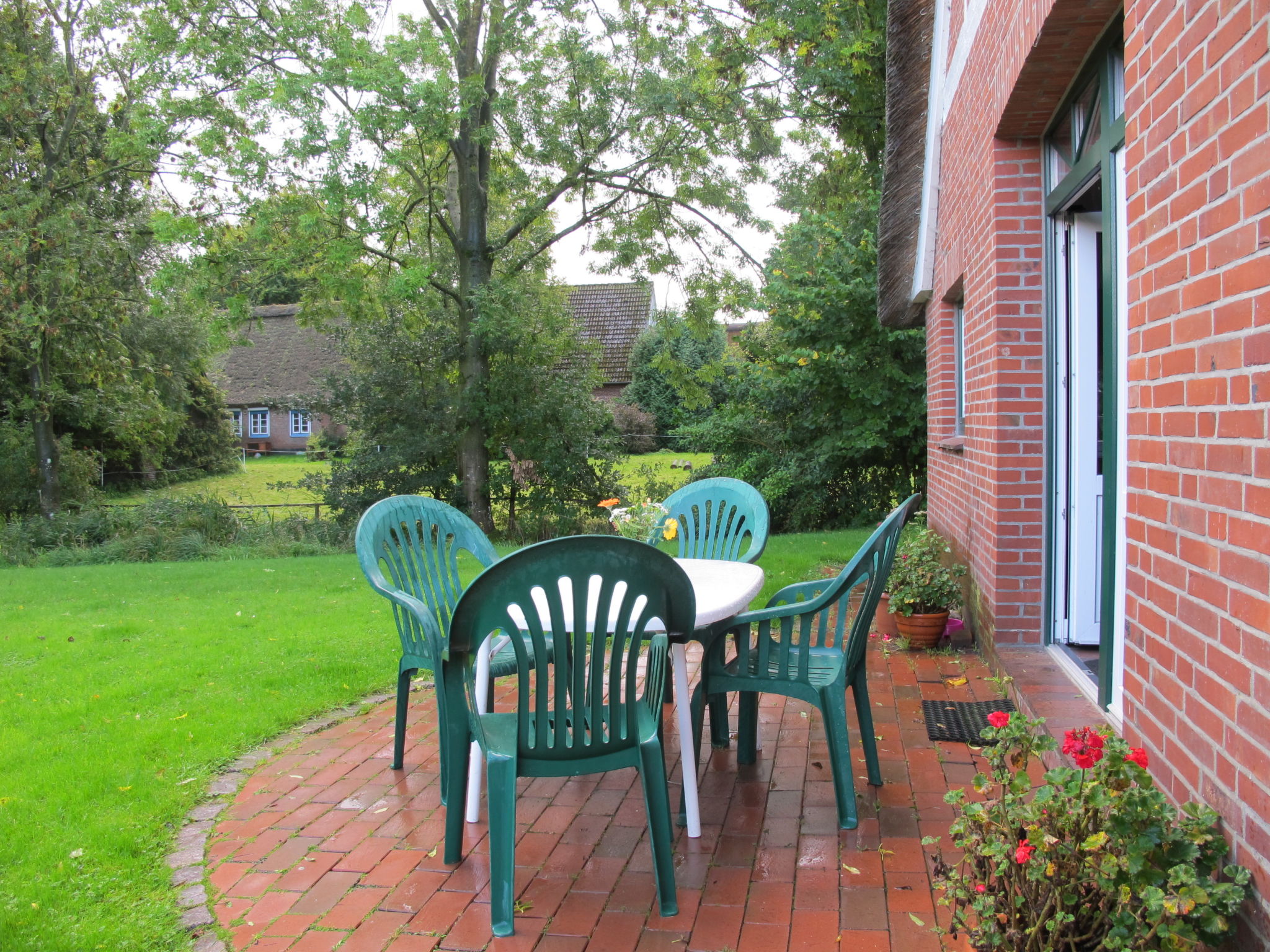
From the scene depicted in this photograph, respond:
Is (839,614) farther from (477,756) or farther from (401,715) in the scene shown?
(401,715)

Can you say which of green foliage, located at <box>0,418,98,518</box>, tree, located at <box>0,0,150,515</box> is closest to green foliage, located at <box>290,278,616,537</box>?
tree, located at <box>0,0,150,515</box>

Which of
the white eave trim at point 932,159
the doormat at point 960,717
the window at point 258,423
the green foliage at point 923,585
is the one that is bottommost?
the doormat at point 960,717

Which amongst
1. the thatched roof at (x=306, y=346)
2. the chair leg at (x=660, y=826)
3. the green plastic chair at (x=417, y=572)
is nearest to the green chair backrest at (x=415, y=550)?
the green plastic chair at (x=417, y=572)

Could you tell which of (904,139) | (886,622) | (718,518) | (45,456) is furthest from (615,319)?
(718,518)

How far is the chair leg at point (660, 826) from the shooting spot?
2643 millimetres

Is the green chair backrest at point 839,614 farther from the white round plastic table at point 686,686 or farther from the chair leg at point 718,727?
the chair leg at point 718,727

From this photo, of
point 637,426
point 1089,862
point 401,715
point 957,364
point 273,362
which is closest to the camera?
point 1089,862

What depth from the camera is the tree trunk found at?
1677 cm

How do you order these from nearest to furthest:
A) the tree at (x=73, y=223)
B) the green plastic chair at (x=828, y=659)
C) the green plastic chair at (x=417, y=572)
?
the green plastic chair at (x=828, y=659), the green plastic chair at (x=417, y=572), the tree at (x=73, y=223)

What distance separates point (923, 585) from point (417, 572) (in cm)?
305

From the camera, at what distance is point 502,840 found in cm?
258

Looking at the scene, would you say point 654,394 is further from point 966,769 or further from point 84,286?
point 966,769

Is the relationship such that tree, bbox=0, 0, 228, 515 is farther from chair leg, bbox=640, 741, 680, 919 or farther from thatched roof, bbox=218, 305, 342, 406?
thatched roof, bbox=218, 305, 342, 406

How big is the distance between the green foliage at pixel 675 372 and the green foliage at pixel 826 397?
1.95 m
